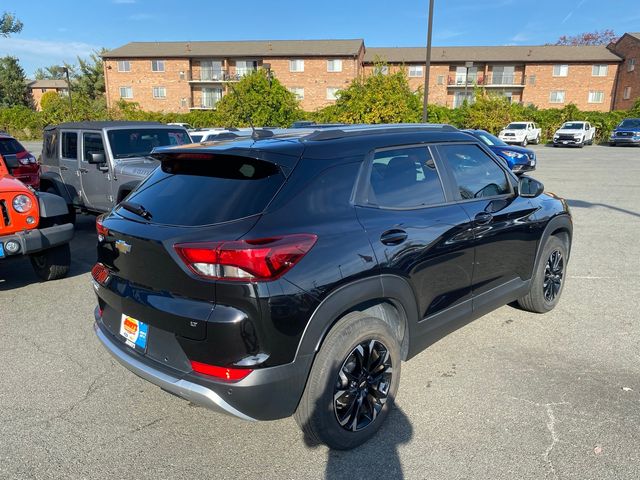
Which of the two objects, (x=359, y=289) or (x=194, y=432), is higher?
(x=359, y=289)

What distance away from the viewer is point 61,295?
5449 mm

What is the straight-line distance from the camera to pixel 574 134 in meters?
33.8

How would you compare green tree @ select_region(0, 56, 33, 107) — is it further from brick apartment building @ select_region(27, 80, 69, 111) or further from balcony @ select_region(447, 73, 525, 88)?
balcony @ select_region(447, 73, 525, 88)

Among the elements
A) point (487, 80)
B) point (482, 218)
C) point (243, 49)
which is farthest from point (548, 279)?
point (487, 80)

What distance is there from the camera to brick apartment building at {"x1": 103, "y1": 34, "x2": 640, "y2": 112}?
49.9m

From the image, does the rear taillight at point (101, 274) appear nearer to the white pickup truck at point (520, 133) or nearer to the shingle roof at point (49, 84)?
the white pickup truck at point (520, 133)

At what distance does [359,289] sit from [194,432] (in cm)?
139

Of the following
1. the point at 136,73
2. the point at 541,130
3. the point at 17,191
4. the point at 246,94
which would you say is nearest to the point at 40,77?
the point at 136,73

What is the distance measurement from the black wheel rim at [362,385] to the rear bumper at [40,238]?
3.94m

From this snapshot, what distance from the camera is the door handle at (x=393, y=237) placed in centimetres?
282

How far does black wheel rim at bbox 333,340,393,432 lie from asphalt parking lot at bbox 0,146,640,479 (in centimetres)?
18

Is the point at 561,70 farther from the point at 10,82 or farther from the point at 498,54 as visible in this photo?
the point at 10,82

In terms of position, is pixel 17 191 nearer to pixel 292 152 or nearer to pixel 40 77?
pixel 292 152

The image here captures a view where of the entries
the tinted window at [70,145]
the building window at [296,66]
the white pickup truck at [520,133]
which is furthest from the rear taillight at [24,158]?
the building window at [296,66]
